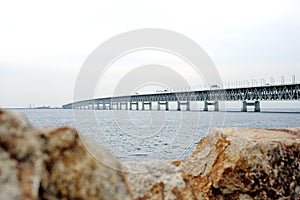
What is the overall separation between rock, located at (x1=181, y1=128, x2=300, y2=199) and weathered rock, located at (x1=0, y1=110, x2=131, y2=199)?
139 inches

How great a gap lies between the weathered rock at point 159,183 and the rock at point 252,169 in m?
2.66

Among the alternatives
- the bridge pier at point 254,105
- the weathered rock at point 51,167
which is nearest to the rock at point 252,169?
the weathered rock at point 51,167

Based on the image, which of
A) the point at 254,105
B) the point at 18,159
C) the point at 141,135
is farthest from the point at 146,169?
the point at 254,105

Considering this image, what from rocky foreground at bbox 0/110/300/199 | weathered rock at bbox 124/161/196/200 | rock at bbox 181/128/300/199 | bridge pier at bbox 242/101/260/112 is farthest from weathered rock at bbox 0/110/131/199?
bridge pier at bbox 242/101/260/112

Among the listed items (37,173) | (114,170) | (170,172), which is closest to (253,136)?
(170,172)

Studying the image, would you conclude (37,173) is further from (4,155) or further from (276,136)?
(276,136)

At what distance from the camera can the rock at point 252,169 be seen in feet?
21.4

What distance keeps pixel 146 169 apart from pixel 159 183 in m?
0.20

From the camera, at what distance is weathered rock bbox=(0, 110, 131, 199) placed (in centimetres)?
282

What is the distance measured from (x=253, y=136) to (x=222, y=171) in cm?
82

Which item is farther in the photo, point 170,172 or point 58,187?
point 170,172

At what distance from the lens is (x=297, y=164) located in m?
6.72

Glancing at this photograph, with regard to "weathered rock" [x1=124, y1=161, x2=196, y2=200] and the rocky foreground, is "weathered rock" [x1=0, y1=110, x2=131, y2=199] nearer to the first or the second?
the rocky foreground

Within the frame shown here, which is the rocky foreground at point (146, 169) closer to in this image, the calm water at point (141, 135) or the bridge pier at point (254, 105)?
the calm water at point (141, 135)
